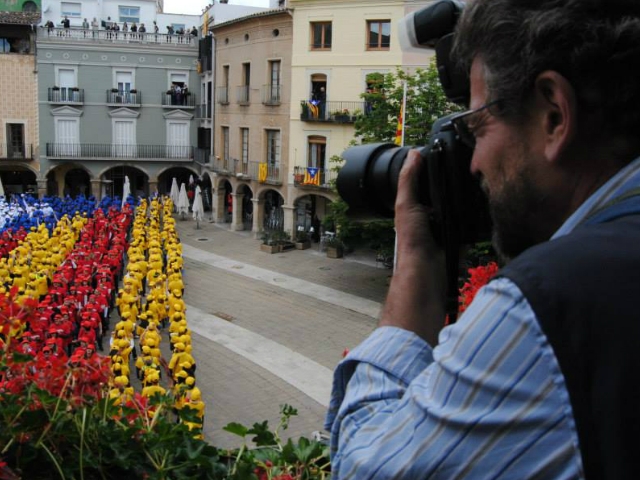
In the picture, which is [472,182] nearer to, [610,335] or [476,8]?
[476,8]

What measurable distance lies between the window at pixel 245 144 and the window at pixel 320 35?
503 centimetres

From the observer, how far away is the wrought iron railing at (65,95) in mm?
30750

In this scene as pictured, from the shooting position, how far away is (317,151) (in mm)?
24078

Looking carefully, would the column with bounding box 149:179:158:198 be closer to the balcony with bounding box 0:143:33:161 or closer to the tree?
the balcony with bounding box 0:143:33:161

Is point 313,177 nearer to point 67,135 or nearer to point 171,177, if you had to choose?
point 171,177

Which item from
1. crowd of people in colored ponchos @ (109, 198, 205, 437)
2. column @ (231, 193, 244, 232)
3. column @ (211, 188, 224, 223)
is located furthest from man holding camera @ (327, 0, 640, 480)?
column @ (211, 188, 224, 223)

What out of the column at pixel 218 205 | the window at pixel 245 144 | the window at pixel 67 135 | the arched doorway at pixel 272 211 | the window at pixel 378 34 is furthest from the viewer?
the window at pixel 67 135

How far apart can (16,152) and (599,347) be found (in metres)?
33.4

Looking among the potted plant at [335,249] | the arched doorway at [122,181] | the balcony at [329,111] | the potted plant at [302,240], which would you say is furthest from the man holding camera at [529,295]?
the arched doorway at [122,181]

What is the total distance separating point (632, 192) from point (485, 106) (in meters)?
0.31

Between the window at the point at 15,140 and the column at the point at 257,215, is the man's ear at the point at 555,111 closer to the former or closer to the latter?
the column at the point at 257,215

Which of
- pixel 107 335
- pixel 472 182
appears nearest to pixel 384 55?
pixel 107 335

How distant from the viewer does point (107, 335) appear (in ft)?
42.5

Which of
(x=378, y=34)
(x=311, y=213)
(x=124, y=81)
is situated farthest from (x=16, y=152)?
(x=378, y=34)
